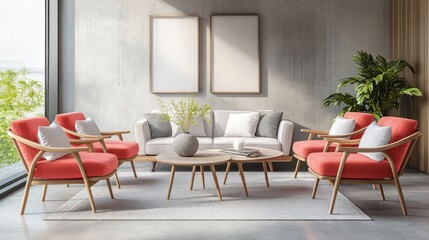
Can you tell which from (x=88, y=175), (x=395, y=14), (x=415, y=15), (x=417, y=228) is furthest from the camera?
(x=395, y=14)

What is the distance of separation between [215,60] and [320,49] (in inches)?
63.0

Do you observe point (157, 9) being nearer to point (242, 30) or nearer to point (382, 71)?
point (242, 30)

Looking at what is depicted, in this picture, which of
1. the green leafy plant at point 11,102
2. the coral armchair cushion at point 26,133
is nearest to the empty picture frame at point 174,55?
the green leafy plant at point 11,102

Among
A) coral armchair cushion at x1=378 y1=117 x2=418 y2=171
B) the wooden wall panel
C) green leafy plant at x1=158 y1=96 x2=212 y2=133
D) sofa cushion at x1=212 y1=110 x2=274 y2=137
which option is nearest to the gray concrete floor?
coral armchair cushion at x1=378 y1=117 x2=418 y2=171

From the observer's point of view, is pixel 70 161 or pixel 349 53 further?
pixel 349 53

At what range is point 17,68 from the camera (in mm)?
5246

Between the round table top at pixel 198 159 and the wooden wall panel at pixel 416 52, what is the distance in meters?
2.90

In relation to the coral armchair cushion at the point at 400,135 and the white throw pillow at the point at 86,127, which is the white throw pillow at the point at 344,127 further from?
the white throw pillow at the point at 86,127

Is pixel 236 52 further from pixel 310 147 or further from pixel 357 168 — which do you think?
pixel 357 168

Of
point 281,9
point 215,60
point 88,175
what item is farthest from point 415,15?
point 88,175

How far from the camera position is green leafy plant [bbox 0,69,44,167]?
4.90 metres

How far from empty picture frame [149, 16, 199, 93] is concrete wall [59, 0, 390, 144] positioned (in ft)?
0.38

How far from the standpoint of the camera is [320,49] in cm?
696

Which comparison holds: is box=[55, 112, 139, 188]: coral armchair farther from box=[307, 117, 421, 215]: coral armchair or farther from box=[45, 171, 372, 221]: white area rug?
box=[307, 117, 421, 215]: coral armchair
